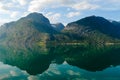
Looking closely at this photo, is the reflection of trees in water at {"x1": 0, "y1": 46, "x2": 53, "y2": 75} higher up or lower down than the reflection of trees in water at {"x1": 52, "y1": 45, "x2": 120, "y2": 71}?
higher up

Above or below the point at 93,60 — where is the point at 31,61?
above

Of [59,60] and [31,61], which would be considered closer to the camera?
[31,61]

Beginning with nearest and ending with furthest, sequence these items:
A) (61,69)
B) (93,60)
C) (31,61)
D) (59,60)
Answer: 1. (61,69)
2. (31,61)
3. (93,60)
4. (59,60)

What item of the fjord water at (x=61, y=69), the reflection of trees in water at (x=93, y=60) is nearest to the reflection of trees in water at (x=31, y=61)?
the fjord water at (x=61, y=69)

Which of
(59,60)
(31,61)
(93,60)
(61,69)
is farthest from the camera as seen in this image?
(59,60)

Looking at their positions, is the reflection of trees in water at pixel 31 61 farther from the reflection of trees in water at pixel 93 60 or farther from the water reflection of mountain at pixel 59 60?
the reflection of trees in water at pixel 93 60

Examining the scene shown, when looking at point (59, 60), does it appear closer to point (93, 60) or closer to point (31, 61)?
point (31, 61)

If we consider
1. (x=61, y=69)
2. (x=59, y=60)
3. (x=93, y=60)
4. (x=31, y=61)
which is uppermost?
(x=31, y=61)

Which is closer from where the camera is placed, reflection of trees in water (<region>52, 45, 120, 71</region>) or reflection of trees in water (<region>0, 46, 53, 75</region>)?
reflection of trees in water (<region>0, 46, 53, 75</region>)

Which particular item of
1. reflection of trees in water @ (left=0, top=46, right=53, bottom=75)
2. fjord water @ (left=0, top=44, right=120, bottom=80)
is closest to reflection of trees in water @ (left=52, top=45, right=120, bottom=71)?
fjord water @ (left=0, top=44, right=120, bottom=80)

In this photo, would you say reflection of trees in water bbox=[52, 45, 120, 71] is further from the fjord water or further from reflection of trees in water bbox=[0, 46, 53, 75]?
reflection of trees in water bbox=[0, 46, 53, 75]

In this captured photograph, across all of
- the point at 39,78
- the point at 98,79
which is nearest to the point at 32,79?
the point at 39,78

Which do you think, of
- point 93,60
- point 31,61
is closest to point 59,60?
point 31,61
